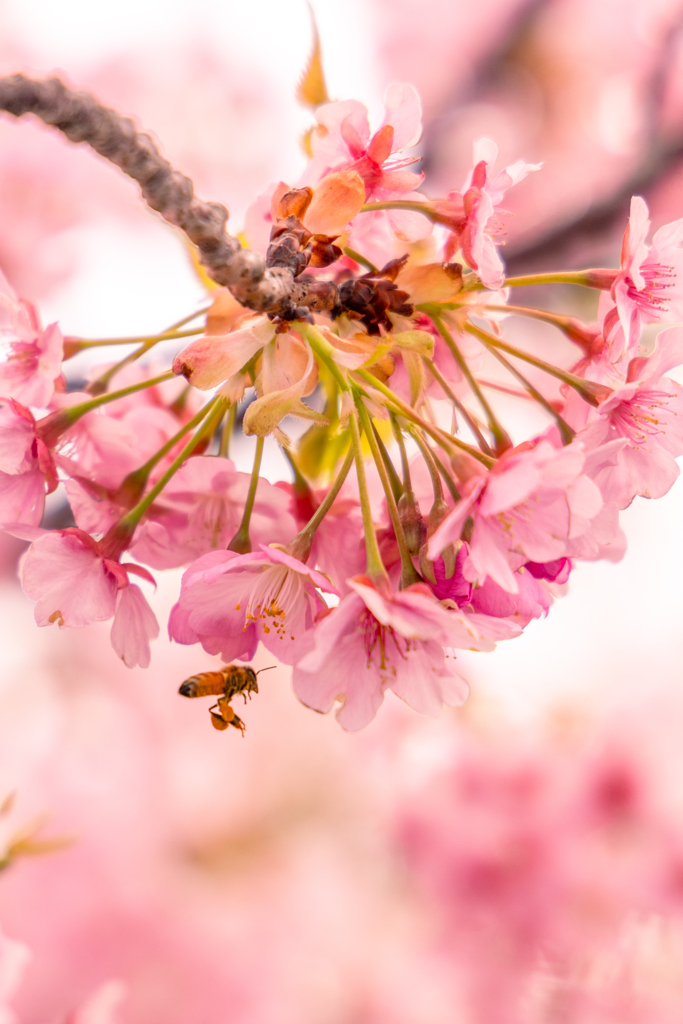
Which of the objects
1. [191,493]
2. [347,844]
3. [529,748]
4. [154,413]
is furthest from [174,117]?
[347,844]

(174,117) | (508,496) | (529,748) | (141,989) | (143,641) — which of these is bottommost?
(141,989)

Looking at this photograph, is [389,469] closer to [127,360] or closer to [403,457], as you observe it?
[403,457]

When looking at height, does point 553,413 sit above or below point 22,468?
above

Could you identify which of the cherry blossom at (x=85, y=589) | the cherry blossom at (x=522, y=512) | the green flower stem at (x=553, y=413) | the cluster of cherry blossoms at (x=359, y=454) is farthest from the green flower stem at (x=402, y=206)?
the cherry blossom at (x=85, y=589)

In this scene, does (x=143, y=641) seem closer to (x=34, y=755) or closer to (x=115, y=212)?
(x=34, y=755)

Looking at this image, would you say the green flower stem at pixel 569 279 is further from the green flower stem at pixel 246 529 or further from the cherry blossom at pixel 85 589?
the cherry blossom at pixel 85 589

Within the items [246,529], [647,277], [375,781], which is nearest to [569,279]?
[647,277]
